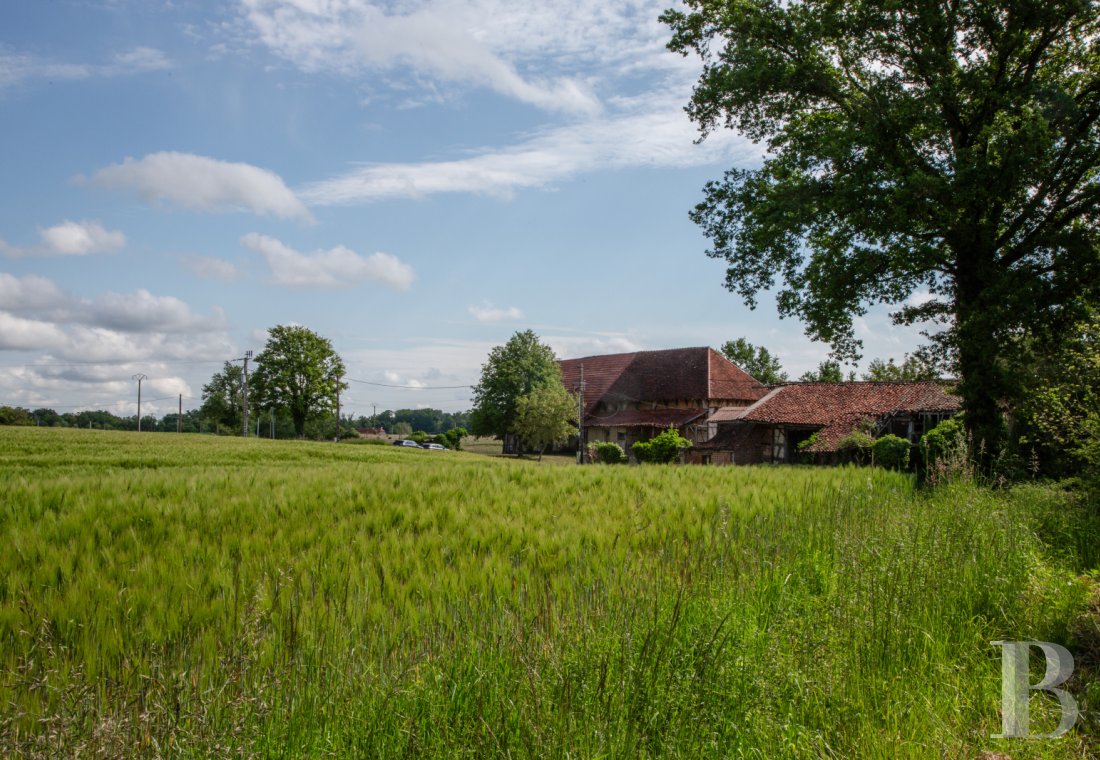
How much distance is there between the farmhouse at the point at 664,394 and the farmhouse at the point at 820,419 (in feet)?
17.6

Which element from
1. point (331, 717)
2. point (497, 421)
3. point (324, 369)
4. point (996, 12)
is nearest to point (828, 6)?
point (996, 12)

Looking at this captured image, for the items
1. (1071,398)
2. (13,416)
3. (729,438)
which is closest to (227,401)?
(13,416)

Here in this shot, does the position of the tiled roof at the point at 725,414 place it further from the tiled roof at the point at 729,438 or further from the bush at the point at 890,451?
the bush at the point at 890,451

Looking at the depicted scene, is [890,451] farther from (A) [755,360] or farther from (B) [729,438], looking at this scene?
(A) [755,360]

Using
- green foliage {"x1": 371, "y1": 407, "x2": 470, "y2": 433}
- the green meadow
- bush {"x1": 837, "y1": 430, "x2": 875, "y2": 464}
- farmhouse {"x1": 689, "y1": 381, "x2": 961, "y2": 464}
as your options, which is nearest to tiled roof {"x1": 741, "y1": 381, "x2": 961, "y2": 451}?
farmhouse {"x1": 689, "y1": 381, "x2": 961, "y2": 464}

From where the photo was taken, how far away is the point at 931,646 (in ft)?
14.0

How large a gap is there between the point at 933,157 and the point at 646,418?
35686 mm

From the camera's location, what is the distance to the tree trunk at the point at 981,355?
16.6 meters

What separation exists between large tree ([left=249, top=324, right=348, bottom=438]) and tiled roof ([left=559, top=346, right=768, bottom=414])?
87.9ft

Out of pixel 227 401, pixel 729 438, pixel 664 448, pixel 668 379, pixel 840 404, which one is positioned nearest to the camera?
pixel 840 404

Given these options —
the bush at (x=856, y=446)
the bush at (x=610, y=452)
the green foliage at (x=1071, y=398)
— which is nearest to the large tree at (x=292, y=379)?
the bush at (x=610, y=452)

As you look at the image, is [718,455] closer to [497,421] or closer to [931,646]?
[497,421]

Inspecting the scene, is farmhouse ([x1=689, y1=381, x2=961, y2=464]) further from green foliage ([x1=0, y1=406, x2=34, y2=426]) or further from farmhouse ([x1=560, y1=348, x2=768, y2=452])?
green foliage ([x1=0, y1=406, x2=34, y2=426])

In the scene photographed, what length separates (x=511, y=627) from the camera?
10.9ft
